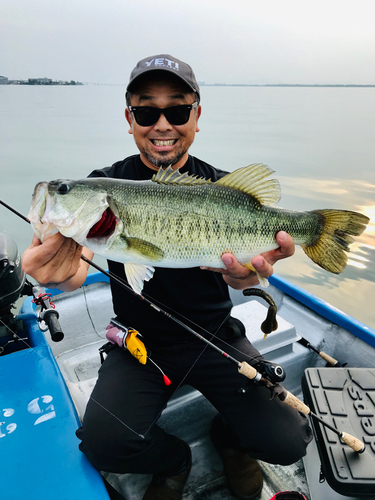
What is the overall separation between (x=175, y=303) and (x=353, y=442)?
1.32 meters

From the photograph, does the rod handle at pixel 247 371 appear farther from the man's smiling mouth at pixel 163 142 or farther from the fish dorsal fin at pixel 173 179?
the man's smiling mouth at pixel 163 142

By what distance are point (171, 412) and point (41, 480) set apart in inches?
36.4

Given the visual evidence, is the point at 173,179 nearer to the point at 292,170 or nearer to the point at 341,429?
the point at 341,429

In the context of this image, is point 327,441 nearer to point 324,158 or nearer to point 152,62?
point 152,62

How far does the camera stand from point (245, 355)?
224 cm

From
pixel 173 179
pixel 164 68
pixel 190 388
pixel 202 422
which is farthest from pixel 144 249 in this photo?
pixel 202 422

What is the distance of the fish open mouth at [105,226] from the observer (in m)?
1.69

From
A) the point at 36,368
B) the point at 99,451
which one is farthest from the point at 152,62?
the point at 99,451

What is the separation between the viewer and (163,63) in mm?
2307

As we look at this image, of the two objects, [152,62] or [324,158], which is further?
[324,158]

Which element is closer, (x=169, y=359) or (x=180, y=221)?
(x=180, y=221)

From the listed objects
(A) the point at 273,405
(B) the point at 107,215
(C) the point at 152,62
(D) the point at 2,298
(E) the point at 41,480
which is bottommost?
(E) the point at 41,480

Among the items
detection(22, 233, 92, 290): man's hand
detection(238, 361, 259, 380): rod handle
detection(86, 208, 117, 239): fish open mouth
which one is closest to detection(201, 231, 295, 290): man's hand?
detection(238, 361, 259, 380): rod handle

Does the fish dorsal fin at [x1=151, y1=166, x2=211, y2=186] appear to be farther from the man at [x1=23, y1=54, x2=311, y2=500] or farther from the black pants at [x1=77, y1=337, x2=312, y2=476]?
the black pants at [x1=77, y1=337, x2=312, y2=476]
